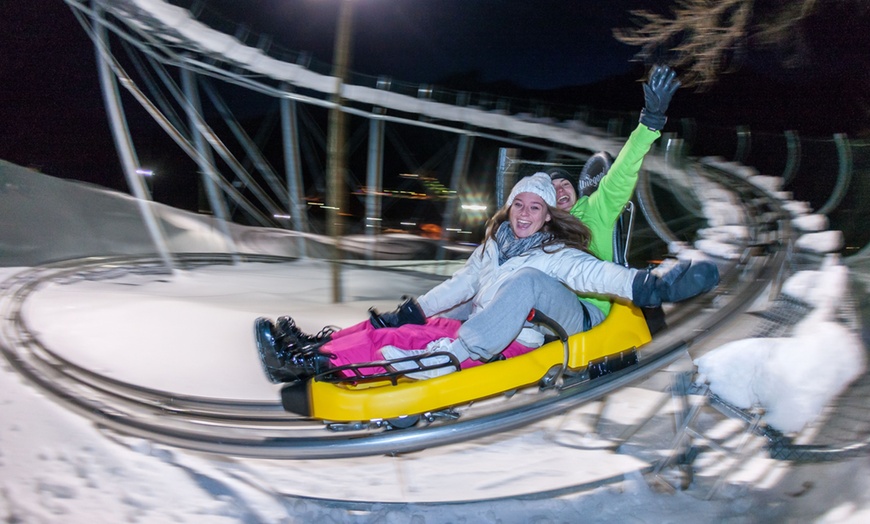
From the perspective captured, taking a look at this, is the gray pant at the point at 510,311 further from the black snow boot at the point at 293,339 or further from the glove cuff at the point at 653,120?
the glove cuff at the point at 653,120

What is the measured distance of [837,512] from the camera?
1723 millimetres

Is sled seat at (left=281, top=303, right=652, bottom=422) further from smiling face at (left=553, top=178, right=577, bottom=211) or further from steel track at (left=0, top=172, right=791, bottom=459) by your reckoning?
smiling face at (left=553, top=178, right=577, bottom=211)

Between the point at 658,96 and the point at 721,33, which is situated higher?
the point at 721,33

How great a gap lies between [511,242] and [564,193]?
51 cm

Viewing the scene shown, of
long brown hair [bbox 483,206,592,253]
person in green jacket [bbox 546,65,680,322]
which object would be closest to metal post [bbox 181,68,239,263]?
person in green jacket [bbox 546,65,680,322]

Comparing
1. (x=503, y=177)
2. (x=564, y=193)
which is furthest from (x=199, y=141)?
(x=564, y=193)

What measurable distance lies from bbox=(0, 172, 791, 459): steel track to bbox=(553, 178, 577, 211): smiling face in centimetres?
80

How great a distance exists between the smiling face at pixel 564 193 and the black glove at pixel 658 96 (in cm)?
59

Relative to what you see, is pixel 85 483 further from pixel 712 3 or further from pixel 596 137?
pixel 596 137

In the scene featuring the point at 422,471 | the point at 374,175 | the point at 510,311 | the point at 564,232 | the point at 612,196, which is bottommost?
the point at 422,471

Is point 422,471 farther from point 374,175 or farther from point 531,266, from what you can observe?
point 374,175

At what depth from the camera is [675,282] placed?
2.10 meters

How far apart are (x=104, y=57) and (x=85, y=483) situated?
7.85m

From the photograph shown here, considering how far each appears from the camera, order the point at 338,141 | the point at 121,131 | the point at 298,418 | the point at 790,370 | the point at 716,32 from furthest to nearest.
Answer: the point at 121,131
the point at 338,141
the point at 716,32
the point at 298,418
the point at 790,370
